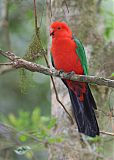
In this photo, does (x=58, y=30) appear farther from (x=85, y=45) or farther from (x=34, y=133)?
(x=34, y=133)

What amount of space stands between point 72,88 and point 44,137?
2.07 ft

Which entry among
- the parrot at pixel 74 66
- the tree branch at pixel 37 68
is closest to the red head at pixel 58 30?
the parrot at pixel 74 66

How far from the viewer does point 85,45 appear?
19.1 ft

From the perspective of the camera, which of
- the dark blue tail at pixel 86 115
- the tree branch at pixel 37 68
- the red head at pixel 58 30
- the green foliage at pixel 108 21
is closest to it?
the tree branch at pixel 37 68

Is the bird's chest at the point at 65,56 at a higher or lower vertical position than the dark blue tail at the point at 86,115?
higher

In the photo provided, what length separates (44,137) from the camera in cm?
501

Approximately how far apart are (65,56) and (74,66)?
6.0 inches

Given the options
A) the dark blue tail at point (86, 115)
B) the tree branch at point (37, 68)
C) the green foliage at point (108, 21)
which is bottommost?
the dark blue tail at point (86, 115)

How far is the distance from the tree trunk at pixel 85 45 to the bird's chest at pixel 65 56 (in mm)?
332

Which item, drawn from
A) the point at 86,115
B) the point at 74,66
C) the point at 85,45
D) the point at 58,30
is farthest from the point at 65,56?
the point at 85,45

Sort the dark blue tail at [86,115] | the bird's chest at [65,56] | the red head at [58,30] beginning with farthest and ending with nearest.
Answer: the red head at [58,30]
the bird's chest at [65,56]
the dark blue tail at [86,115]

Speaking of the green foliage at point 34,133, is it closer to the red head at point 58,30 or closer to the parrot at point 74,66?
the parrot at point 74,66

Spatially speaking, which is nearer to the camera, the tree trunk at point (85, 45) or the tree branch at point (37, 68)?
the tree branch at point (37, 68)

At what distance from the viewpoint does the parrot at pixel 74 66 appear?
191 inches
